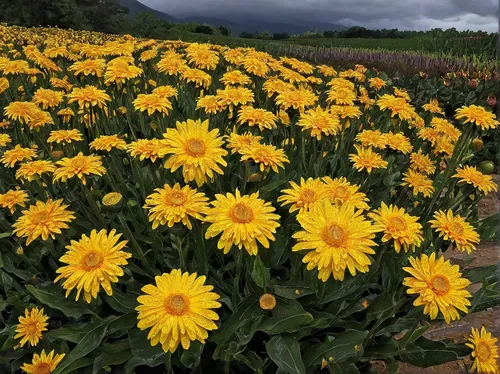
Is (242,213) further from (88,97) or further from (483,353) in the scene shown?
(88,97)

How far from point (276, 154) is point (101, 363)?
123cm

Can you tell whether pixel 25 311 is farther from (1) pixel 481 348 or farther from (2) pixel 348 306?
(1) pixel 481 348

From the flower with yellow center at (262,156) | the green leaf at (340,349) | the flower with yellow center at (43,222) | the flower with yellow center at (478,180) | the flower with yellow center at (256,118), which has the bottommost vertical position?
the green leaf at (340,349)

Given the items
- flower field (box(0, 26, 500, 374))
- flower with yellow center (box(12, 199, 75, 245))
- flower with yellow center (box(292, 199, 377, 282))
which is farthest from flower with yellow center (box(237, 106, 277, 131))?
flower with yellow center (box(12, 199, 75, 245))

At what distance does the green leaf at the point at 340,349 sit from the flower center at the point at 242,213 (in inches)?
28.4

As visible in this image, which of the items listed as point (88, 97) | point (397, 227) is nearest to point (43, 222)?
point (88, 97)

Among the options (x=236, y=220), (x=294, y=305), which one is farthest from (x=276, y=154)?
(x=294, y=305)

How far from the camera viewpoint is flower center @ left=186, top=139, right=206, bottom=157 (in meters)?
1.79

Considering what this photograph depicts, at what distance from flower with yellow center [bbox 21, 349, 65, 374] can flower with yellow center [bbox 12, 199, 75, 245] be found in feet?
1.69

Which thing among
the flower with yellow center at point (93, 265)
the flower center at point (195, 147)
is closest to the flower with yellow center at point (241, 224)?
the flower center at point (195, 147)

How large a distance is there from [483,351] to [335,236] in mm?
981

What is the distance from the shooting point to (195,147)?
1.80 m

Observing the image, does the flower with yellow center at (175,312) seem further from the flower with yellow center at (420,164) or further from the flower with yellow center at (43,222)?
the flower with yellow center at (420,164)

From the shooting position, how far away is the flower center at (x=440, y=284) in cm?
155
